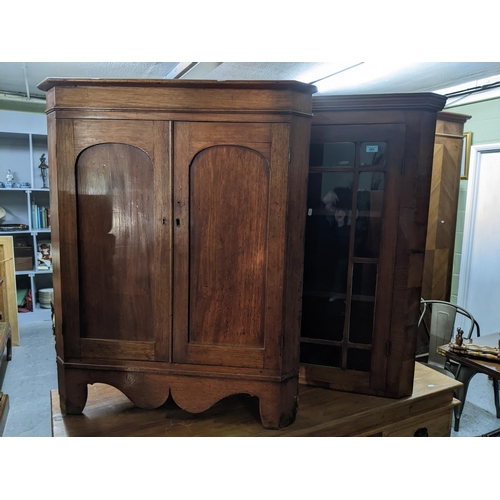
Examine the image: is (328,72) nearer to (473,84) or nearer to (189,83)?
(473,84)

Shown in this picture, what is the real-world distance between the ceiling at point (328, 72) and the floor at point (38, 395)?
2380mm

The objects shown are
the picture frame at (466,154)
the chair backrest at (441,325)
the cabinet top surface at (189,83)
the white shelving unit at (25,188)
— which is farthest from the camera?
the white shelving unit at (25,188)

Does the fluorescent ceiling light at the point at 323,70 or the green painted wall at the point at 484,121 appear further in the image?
the green painted wall at the point at 484,121

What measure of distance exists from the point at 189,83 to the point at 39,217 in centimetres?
406

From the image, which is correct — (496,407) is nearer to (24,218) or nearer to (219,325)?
(219,325)

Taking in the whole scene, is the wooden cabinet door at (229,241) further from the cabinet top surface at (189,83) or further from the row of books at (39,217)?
the row of books at (39,217)

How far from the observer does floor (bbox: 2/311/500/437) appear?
7.82 feet

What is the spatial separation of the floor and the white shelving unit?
0.98 m

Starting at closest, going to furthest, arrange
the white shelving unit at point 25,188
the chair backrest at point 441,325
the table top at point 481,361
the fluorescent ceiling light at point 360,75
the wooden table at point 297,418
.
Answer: the wooden table at point 297,418 → the table top at point 481,361 → the chair backrest at point 441,325 → the fluorescent ceiling light at point 360,75 → the white shelving unit at point 25,188

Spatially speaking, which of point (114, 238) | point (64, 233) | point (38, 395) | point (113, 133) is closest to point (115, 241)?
point (114, 238)

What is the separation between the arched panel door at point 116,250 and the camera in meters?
1.29

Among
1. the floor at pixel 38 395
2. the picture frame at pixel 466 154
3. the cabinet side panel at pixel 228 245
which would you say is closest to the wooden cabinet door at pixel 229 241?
the cabinet side panel at pixel 228 245

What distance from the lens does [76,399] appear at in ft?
4.53

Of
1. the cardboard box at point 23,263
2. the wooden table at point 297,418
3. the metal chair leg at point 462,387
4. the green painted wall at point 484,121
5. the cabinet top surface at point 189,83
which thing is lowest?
the metal chair leg at point 462,387
